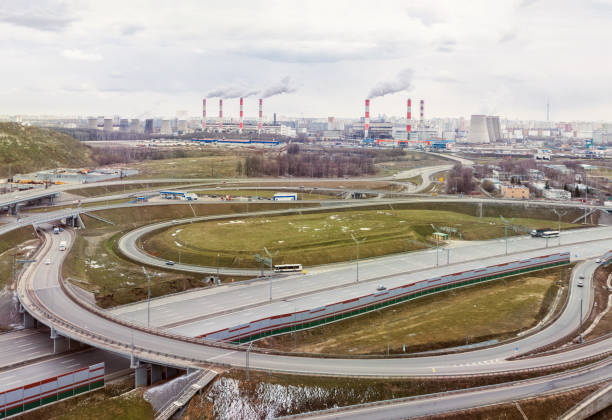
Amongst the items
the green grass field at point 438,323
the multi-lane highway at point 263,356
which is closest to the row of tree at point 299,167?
the green grass field at point 438,323

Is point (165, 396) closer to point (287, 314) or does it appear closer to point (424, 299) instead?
point (287, 314)

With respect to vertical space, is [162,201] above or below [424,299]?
above

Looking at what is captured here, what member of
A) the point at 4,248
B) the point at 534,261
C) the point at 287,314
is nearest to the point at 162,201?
the point at 4,248

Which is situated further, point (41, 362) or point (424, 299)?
point (424, 299)

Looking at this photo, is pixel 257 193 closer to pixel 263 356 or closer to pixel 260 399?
pixel 263 356

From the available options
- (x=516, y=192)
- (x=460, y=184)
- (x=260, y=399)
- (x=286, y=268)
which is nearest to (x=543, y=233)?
(x=516, y=192)

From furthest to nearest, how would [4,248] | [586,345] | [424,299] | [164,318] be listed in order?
[4,248] < [424,299] < [164,318] < [586,345]

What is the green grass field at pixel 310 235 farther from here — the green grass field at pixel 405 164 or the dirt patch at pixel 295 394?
the green grass field at pixel 405 164
